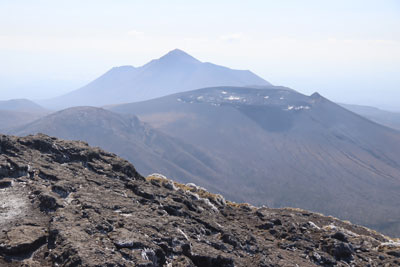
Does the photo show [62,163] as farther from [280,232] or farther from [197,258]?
[280,232]

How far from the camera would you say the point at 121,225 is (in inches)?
516

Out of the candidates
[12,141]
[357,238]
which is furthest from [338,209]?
[12,141]

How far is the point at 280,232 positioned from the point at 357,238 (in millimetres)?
5139

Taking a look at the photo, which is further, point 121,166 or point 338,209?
point 338,209

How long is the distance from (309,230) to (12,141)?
17.9 meters

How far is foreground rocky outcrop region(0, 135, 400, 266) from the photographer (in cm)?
1122

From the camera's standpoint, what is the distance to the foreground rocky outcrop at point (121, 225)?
1122cm

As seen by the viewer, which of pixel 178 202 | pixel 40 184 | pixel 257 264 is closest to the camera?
pixel 257 264

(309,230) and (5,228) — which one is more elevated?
(5,228)

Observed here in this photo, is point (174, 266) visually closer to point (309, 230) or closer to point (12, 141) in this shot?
point (309, 230)

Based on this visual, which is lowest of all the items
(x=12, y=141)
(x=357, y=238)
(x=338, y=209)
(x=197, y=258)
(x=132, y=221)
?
(x=338, y=209)

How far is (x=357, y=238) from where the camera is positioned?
20453 mm

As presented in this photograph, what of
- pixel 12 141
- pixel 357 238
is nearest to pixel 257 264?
pixel 357 238

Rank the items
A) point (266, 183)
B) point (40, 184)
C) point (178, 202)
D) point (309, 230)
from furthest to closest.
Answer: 1. point (266, 183)
2. point (309, 230)
3. point (178, 202)
4. point (40, 184)
